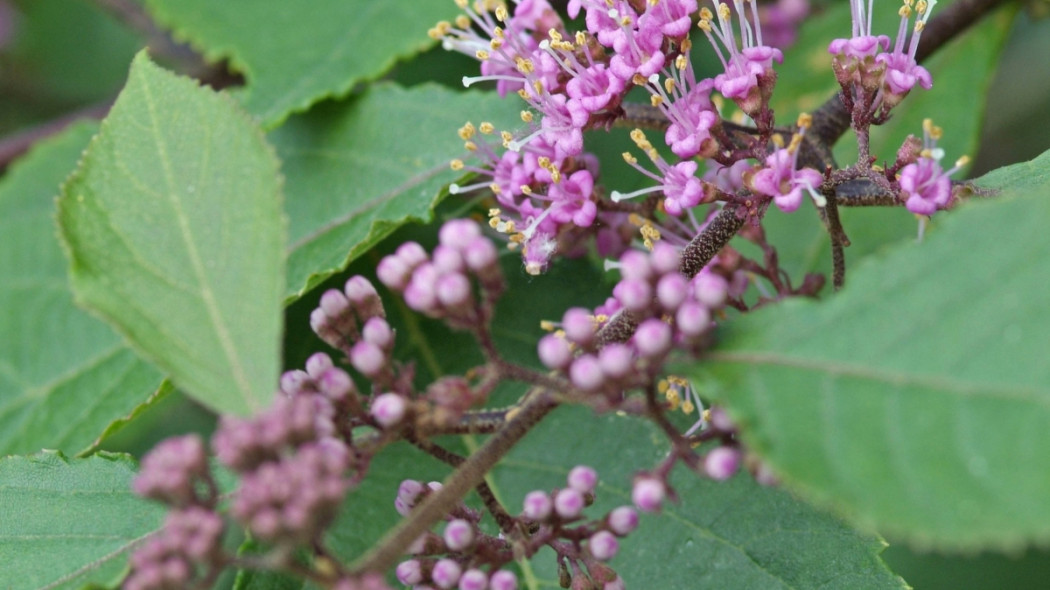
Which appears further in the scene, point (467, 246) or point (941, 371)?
point (467, 246)

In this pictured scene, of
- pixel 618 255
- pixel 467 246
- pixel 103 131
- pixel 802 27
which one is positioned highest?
pixel 103 131

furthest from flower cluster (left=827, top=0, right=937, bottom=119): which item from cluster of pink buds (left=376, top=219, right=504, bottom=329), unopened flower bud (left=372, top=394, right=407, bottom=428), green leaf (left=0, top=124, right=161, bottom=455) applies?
green leaf (left=0, top=124, right=161, bottom=455)

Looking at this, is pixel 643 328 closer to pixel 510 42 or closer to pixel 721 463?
pixel 721 463

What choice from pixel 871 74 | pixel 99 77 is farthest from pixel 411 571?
pixel 99 77

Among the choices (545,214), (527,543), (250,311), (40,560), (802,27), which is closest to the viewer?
(250,311)

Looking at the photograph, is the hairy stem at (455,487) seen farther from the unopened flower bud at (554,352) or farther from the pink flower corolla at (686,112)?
the pink flower corolla at (686,112)

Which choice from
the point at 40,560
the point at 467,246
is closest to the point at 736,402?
the point at 467,246

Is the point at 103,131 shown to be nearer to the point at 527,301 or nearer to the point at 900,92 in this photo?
the point at 527,301
